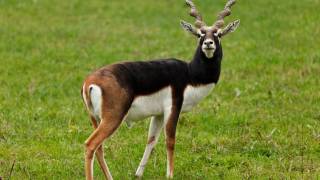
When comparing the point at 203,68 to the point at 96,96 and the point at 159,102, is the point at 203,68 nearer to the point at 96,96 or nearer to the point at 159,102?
the point at 159,102

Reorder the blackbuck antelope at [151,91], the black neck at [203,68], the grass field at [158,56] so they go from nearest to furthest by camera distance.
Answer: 1. the blackbuck antelope at [151,91]
2. the black neck at [203,68]
3. the grass field at [158,56]

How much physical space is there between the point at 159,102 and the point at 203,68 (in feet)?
2.32

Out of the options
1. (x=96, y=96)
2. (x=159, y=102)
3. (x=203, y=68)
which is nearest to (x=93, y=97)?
(x=96, y=96)

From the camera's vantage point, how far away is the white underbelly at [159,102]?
27.3ft

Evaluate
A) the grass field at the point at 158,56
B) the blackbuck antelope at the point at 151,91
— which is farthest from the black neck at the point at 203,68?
the grass field at the point at 158,56

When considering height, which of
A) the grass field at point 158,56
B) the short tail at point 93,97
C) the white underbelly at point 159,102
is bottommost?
the grass field at point 158,56

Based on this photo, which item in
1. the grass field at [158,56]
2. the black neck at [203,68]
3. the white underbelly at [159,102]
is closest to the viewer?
the white underbelly at [159,102]

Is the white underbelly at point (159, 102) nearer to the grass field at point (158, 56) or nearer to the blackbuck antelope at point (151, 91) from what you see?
the blackbuck antelope at point (151, 91)

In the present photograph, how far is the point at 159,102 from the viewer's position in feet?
27.9

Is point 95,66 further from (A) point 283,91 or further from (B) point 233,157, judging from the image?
(B) point 233,157

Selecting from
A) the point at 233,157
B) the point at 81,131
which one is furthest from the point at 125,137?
the point at 233,157

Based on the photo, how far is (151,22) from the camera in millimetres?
19656

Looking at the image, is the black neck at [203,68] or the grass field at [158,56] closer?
the black neck at [203,68]

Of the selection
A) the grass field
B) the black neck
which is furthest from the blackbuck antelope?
the grass field
